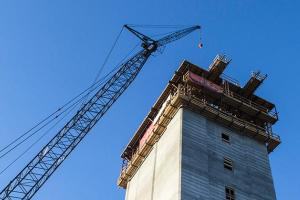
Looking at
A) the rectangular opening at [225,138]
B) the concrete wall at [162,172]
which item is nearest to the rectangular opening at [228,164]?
the rectangular opening at [225,138]

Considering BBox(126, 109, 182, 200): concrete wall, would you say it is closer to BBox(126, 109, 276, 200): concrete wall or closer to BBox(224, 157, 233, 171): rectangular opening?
BBox(126, 109, 276, 200): concrete wall

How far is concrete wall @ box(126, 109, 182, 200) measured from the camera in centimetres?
5100

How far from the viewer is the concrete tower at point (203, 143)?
51.7 meters

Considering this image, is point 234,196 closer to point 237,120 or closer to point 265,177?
point 265,177

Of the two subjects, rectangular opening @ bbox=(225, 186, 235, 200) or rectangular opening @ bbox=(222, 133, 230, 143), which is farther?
rectangular opening @ bbox=(222, 133, 230, 143)

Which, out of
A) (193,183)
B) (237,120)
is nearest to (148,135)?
(237,120)

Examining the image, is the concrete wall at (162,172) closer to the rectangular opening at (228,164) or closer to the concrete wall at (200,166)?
the concrete wall at (200,166)

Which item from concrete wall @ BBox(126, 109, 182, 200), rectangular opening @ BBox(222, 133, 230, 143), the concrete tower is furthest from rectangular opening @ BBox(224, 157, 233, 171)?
concrete wall @ BBox(126, 109, 182, 200)

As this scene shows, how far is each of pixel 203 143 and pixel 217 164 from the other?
2.95 metres

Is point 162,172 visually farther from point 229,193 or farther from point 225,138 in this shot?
point 225,138

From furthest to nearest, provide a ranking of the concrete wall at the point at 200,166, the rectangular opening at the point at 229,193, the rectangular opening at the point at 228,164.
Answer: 1. the rectangular opening at the point at 228,164
2. the rectangular opening at the point at 229,193
3. the concrete wall at the point at 200,166

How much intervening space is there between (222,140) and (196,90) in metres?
8.56

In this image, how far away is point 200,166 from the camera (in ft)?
172

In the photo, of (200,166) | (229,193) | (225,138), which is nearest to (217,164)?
(200,166)
